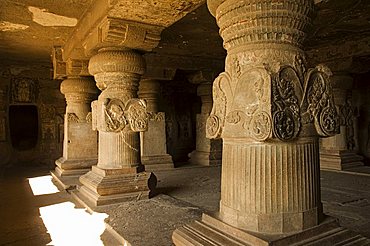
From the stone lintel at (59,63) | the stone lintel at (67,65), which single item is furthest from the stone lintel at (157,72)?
the stone lintel at (59,63)

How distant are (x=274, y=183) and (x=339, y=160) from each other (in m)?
5.85

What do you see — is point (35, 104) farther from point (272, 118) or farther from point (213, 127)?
point (272, 118)

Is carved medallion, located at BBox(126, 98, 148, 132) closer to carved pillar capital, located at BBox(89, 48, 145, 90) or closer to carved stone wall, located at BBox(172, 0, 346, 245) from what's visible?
carved pillar capital, located at BBox(89, 48, 145, 90)

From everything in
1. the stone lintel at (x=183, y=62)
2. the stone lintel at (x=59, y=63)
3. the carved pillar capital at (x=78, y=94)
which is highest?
the stone lintel at (x=183, y=62)

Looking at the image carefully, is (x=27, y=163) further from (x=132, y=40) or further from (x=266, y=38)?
(x=266, y=38)

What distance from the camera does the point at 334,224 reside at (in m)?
2.07

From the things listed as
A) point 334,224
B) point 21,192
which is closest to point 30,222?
point 21,192

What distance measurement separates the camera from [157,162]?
7.68 meters

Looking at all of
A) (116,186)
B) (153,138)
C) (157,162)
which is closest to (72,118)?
(153,138)

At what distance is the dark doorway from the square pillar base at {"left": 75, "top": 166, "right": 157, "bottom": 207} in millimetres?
7609

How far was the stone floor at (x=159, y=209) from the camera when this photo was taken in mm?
3031

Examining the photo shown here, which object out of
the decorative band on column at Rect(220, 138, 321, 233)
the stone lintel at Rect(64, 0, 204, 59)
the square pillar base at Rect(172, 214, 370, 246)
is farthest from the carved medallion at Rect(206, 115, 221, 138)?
the stone lintel at Rect(64, 0, 204, 59)

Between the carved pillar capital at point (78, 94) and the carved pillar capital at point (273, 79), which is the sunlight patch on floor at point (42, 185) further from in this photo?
the carved pillar capital at point (273, 79)

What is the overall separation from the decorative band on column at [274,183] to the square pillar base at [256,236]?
0.19 feet
